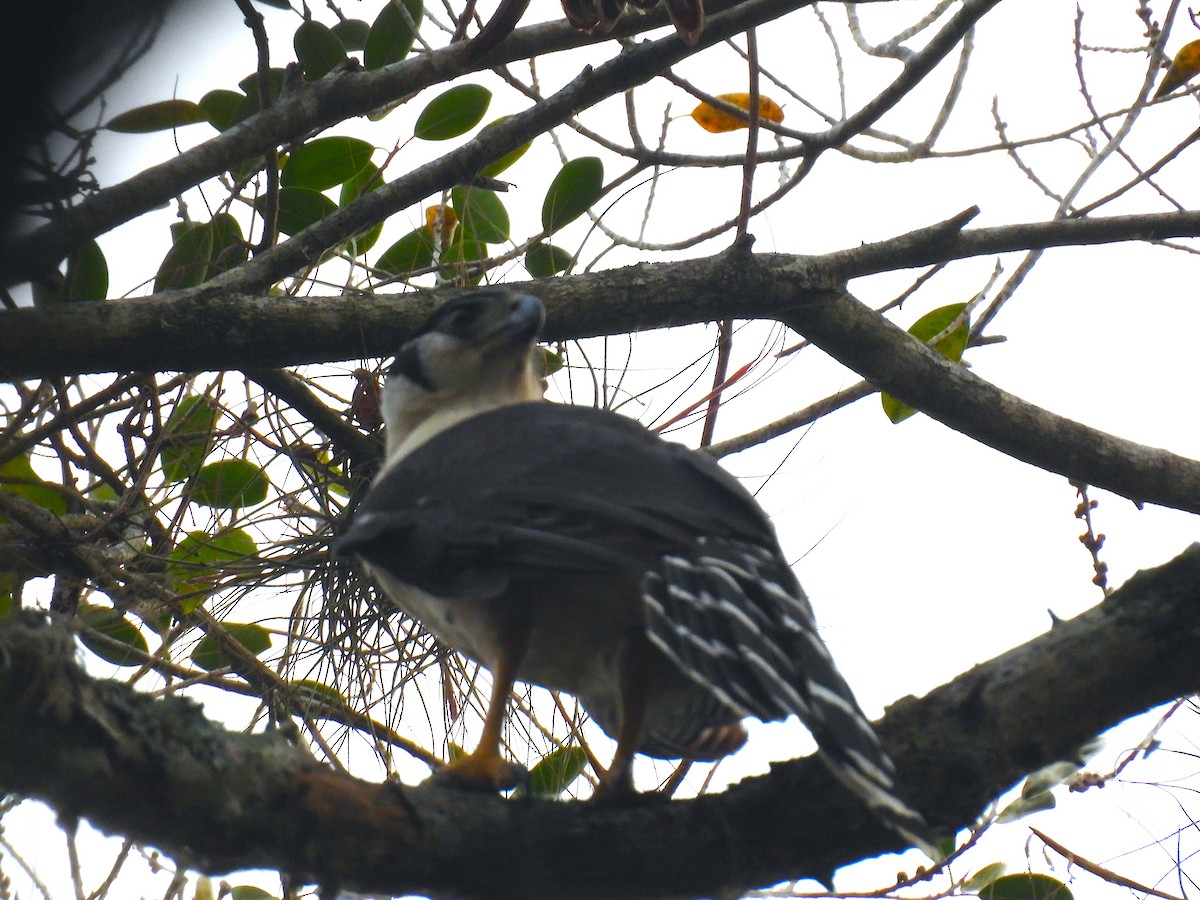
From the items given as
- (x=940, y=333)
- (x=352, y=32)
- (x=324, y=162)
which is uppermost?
(x=352, y=32)

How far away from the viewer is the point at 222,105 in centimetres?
390

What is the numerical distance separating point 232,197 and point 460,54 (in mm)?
932

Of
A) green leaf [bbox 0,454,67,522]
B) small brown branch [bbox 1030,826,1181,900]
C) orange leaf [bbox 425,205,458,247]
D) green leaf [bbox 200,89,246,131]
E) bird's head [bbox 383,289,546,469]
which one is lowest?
small brown branch [bbox 1030,826,1181,900]

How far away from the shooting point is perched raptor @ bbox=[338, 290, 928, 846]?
6.58 ft

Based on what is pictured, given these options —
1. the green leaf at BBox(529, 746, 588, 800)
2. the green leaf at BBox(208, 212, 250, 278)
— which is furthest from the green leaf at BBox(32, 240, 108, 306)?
the green leaf at BBox(529, 746, 588, 800)

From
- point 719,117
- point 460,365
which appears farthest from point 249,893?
point 719,117

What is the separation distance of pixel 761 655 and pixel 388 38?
2635 millimetres

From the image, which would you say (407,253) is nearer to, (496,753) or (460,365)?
(460,365)

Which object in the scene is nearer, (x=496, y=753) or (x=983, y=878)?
(x=496, y=753)

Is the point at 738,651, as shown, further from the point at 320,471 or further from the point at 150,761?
the point at 320,471

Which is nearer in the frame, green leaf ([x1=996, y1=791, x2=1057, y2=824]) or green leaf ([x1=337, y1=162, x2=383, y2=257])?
green leaf ([x1=996, y1=791, x2=1057, y2=824])

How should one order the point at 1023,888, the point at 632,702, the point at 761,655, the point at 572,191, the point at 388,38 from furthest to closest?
the point at 572,191
the point at 388,38
the point at 1023,888
the point at 632,702
the point at 761,655

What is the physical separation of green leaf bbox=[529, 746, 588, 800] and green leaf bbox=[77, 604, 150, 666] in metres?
1.34

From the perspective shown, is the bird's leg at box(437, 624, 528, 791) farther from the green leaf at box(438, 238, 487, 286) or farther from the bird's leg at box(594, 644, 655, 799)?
the green leaf at box(438, 238, 487, 286)
